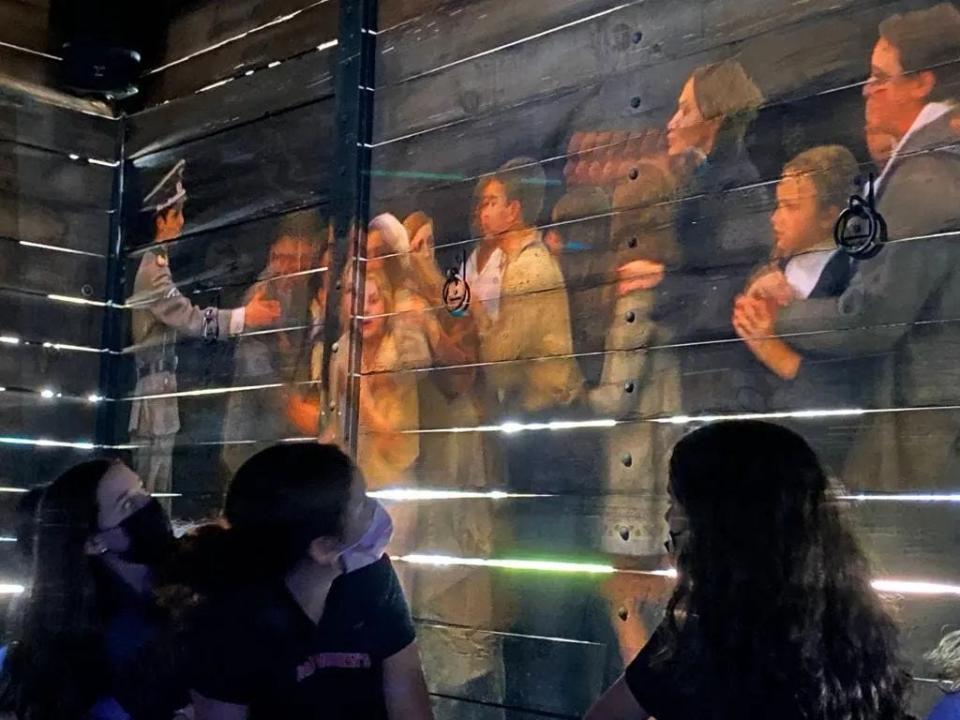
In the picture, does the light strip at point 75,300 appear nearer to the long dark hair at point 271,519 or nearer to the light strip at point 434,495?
the light strip at point 434,495

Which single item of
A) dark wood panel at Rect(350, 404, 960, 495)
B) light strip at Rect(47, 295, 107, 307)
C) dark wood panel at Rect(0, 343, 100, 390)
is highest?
light strip at Rect(47, 295, 107, 307)

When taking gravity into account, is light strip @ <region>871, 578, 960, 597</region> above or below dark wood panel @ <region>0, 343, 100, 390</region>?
below

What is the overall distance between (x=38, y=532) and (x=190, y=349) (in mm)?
1092

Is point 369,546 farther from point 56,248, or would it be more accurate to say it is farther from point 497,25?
point 56,248

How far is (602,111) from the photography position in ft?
8.02

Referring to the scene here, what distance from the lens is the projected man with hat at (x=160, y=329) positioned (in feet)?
11.2

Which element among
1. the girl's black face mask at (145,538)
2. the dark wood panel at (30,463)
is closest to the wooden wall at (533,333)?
the dark wood panel at (30,463)

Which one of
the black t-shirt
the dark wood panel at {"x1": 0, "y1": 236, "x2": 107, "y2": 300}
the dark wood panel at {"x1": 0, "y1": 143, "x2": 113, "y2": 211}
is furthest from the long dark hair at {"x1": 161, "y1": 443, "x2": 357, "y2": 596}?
the dark wood panel at {"x1": 0, "y1": 143, "x2": 113, "y2": 211}

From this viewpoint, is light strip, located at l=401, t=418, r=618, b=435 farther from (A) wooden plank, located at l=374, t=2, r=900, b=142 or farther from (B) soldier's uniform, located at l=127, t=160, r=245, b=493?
(B) soldier's uniform, located at l=127, t=160, r=245, b=493

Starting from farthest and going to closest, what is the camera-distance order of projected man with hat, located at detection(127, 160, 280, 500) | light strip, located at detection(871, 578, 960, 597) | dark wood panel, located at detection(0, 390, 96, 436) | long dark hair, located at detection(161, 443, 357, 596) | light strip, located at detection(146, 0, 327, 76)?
dark wood panel, located at detection(0, 390, 96, 436)
projected man with hat, located at detection(127, 160, 280, 500)
light strip, located at detection(146, 0, 327, 76)
long dark hair, located at detection(161, 443, 357, 596)
light strip, located at detection(871, 578, 960, 597)

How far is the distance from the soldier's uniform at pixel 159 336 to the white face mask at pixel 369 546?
4.30 ft

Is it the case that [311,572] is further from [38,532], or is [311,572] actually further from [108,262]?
[108,262]

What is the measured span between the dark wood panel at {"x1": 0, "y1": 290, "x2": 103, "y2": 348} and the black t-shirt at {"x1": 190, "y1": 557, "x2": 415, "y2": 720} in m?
1.94

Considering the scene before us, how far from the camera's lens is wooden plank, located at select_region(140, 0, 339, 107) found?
3.18 metres
